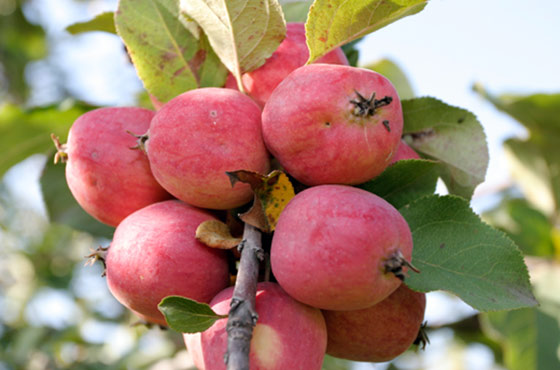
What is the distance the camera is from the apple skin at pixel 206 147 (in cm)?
126

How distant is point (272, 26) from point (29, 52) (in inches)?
206

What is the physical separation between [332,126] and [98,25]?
102 cm

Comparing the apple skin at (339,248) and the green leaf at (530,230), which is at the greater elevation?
the apple skin at (339,248)

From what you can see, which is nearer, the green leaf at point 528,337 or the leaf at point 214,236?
the leaf at point 214,236

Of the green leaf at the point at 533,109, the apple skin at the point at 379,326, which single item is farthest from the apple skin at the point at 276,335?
the green leaf at the point at 533,109

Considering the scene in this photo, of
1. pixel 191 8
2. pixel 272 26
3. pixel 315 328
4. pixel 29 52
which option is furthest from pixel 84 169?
pixel 29 52

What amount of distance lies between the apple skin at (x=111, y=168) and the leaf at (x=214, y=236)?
0.76 ft

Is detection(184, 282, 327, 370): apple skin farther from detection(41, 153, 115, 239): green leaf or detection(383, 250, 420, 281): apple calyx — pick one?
detection(41, 153, 115, 239): green leaf

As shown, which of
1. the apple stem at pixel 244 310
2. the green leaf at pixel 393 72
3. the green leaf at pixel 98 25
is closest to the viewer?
the apple stem at pixel 244 310

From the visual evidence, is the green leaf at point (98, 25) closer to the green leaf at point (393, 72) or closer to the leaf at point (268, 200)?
the leaf at point (268, 200)

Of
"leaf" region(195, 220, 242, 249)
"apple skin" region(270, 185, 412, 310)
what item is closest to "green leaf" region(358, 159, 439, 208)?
"apple skin" region(270, 185, 412, 310)

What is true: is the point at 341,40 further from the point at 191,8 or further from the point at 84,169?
the point at 84,169

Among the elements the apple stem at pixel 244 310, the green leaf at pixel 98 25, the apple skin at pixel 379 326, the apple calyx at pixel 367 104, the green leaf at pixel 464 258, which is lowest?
A: the apple skin at pixel 379 326

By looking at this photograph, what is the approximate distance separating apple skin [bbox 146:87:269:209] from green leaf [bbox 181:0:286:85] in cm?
19
